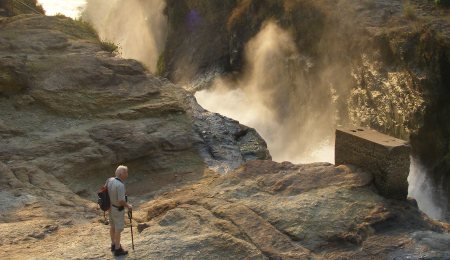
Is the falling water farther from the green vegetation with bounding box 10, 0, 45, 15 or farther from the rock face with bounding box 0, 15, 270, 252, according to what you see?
the green vegetation with bounding box 10, 0, 45, 15

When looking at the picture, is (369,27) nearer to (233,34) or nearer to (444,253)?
(233,34)

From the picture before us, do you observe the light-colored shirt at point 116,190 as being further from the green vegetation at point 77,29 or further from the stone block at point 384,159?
the green vegetation at point 77,29

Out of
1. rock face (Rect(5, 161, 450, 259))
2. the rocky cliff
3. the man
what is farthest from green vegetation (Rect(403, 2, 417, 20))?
the man

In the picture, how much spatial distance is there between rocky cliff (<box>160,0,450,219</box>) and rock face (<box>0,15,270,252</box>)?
18.9 ft

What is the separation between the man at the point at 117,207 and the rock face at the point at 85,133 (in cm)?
161

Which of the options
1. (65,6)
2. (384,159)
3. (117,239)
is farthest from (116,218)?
(65,6)

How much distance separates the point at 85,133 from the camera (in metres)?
11.7

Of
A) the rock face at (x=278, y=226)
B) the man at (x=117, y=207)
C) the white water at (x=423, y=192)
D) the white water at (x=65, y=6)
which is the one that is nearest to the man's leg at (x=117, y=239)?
the man at (x=117, y=207)

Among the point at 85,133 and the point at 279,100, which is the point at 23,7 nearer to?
the point at 279,100

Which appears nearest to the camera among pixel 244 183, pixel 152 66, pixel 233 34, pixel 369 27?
pixel 244 183

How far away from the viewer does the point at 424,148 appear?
1603 cm

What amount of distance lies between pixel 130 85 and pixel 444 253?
860 cm

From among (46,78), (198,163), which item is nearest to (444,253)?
(198,163)

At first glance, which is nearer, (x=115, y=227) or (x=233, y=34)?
(x=115, y=227)
